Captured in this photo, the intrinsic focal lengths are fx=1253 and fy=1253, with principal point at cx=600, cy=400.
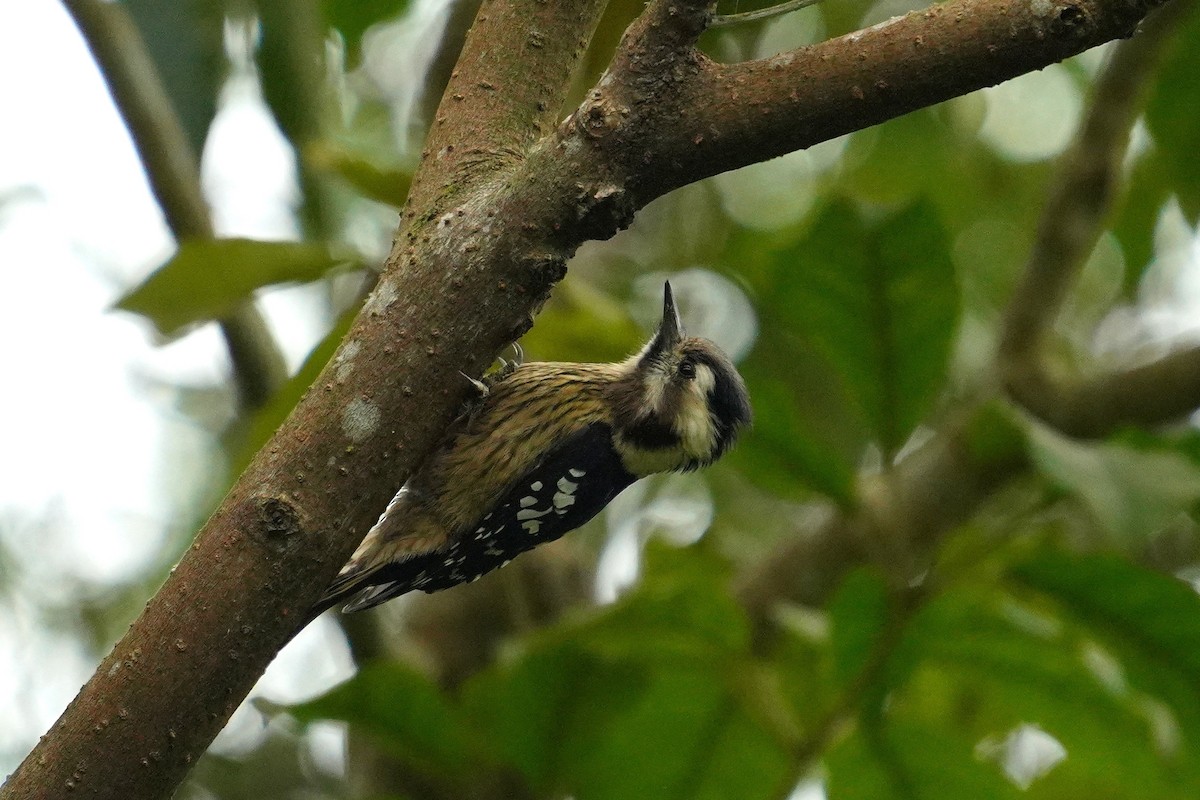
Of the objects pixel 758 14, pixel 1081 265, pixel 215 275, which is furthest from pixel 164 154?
pixel 1081 265

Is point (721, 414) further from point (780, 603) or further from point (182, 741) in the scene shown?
point (182, 741)

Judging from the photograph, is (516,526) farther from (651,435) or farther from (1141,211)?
(1141,211)

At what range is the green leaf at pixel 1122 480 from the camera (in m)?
2.75

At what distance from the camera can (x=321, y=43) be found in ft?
9.51

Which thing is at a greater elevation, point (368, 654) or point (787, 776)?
point (368, 654)

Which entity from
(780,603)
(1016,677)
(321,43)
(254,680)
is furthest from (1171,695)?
(321,43)

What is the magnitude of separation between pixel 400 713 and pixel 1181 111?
2692mm

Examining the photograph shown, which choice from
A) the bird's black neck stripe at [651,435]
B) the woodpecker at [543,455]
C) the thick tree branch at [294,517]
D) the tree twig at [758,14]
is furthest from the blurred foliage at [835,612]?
the thick tree branch at [294,517]

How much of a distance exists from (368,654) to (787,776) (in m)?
1.21

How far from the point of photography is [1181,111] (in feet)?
11.4

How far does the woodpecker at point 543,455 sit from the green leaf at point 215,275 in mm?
587

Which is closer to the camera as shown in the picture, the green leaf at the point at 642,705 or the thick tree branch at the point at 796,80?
the thick tree branch at the point at 796,80

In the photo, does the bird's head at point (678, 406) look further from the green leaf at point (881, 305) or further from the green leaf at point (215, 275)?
the green leaf at point (215, 275)

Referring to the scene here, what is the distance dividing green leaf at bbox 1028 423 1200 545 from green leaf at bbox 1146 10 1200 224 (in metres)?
0.92
